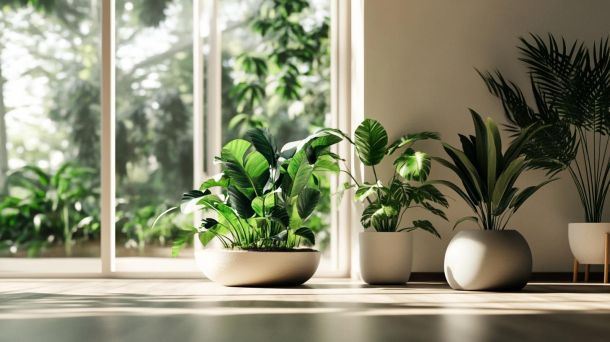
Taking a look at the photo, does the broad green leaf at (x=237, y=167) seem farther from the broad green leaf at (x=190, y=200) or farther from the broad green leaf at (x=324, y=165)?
the broad green leaf at (x=324, y=165)

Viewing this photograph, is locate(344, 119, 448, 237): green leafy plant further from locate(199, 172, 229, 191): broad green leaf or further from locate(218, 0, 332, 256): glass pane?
locate(218, 0, 332, 256): glass pane

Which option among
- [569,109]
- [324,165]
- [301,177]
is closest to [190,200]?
[301,177]

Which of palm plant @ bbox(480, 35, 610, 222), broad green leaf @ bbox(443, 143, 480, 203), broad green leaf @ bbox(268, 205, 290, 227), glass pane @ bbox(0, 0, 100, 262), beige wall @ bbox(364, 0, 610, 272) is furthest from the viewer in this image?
glass pane @ bbox(0, 0, 100, 262)

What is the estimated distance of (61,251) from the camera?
5398 millimetres

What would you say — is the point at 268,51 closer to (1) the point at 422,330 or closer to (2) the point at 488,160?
(2) the point at 488,160

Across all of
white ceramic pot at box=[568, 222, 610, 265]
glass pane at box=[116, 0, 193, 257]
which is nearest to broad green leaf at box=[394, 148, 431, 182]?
white ceramic pot at box=[568, 222, 610, 265]

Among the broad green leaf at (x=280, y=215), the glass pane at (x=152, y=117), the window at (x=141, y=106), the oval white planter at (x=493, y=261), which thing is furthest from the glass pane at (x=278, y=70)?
the oval white planter at (x=493, y=261)

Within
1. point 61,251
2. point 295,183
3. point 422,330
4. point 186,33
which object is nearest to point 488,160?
point 295,183

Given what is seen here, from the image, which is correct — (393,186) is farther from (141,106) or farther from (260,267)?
(141,106)

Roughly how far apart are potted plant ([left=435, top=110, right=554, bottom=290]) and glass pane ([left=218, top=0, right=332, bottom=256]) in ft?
5.10

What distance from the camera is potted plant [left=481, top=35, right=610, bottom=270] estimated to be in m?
4.52

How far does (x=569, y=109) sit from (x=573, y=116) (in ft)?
0.15

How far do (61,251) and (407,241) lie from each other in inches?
95.8

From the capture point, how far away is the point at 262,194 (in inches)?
172
